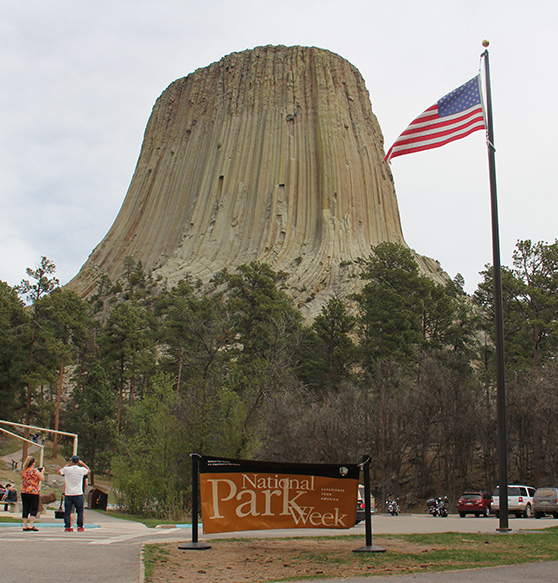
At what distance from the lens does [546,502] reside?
24.4m

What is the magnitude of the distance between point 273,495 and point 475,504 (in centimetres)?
2184

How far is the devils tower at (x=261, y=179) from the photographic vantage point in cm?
7619

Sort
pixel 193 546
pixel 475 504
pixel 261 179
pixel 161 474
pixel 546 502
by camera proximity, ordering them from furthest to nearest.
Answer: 1. pixel 261 179
2. pixel 475 504
3. pixel 546 502
4. pixel 161 474
5. pixel 193 546

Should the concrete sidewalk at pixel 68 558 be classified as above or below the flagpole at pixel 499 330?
below

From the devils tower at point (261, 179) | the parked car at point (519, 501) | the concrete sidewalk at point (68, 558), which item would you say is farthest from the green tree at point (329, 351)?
the concrete sidewalk at point (68, 558)

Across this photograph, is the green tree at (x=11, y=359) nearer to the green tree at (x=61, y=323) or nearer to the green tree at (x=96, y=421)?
the green tree at (x=61, y=323)

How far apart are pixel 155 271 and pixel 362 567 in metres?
72.0

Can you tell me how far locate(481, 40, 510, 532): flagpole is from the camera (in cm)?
1384

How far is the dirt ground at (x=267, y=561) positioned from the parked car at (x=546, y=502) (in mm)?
15320

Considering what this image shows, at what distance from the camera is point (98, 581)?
696 centimetres

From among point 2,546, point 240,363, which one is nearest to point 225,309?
point 240,363

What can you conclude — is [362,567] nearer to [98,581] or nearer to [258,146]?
[98,581]

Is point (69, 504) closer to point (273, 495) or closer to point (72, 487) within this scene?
point (72, 487)

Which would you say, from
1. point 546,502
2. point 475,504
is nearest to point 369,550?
point 546,502
